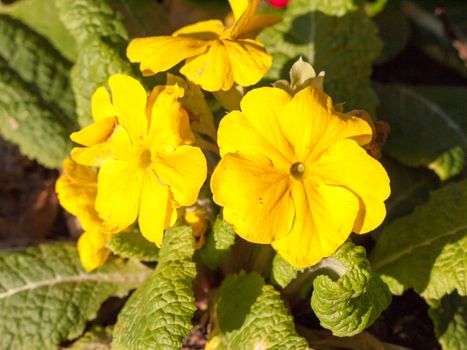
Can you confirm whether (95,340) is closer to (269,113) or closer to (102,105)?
(102,105)

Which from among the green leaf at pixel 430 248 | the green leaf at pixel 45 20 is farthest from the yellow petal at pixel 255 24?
the green leaf at pixel 45 20

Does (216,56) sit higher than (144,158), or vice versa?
(216,56)

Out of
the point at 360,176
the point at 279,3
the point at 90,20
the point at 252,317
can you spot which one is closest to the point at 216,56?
the point at 360,176

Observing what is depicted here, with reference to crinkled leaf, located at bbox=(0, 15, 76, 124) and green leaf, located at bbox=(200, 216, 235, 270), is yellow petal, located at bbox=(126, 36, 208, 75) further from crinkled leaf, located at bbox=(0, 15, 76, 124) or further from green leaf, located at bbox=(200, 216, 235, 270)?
crinkled leaf, located at bbox=(0, 15, 76, 124)

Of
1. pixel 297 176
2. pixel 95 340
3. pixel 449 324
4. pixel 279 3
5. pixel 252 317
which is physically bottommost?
pixel 449 324

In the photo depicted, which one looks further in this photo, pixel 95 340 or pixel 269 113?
pixel 95 340

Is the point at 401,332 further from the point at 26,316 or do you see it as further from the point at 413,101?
the point at 26,316

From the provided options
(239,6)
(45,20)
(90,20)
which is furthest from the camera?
(45,20)

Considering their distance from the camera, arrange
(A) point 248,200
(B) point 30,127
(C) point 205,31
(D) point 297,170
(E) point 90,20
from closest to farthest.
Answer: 1. (A) point 248,200
2. (D) point 297,170
3. (C) point 205,31
4. (E) point 90,20
5. (B) point 30,127
